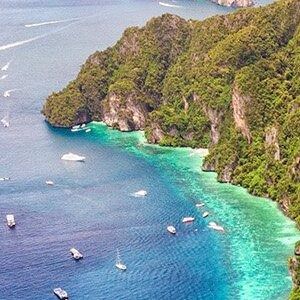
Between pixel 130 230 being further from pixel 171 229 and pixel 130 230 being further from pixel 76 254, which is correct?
pixel 76 254

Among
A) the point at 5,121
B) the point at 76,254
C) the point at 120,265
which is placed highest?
the point at 76,254

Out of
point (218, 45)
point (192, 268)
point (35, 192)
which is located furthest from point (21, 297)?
point (218, 45)

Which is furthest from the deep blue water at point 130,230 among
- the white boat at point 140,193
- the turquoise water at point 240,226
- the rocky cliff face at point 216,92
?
the rocky cliff face at point 216,92

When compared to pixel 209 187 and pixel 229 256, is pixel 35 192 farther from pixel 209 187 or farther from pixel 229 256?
pixel 229 256

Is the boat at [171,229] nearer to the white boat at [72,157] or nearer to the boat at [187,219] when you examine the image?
the boat at [187,219]

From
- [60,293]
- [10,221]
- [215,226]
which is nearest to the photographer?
[60,293]

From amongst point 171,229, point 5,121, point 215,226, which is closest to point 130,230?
point 171,229
